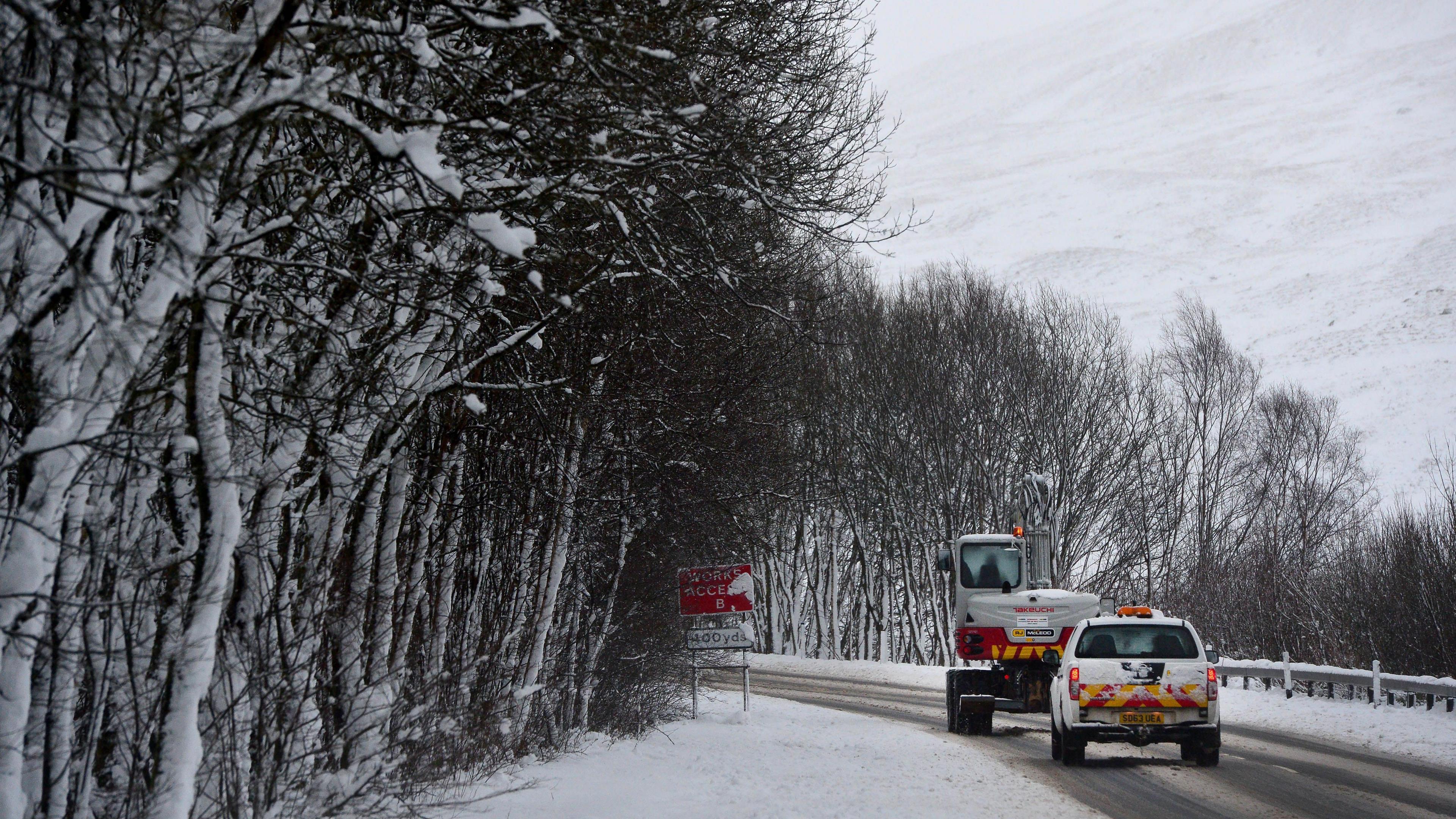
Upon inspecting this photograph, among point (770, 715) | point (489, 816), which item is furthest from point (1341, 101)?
point (489, 816)

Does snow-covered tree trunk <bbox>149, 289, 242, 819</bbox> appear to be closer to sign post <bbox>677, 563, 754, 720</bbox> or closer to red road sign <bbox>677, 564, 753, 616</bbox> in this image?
sign post <bbox>677, 563, 754, 720</bbox>

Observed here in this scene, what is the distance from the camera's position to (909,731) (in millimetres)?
21141

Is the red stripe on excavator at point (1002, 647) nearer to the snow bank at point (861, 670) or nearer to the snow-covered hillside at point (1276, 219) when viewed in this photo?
the snow bank at point (861, 670)

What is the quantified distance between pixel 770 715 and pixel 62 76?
20.8 m

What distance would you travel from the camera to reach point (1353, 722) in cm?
2125

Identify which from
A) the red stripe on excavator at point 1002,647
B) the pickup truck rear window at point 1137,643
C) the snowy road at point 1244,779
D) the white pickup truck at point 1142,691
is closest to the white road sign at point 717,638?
the snowy road at point 1244,779

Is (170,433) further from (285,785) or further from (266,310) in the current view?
(285,785)

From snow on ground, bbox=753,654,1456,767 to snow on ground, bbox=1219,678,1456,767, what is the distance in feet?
0.05

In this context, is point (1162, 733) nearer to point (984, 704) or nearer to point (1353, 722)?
point (984, 704)

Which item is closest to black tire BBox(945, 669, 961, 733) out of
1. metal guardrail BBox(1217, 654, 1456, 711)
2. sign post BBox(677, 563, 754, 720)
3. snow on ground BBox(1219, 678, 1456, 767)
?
sign post BBox(677, 563, 754, 720)

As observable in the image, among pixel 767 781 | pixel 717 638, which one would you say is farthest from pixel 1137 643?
pixel 717 638

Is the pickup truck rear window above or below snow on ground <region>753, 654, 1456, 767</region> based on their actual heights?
above

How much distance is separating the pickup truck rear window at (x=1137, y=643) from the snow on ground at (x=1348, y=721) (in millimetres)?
3285

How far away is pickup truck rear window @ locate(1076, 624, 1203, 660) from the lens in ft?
52.0
